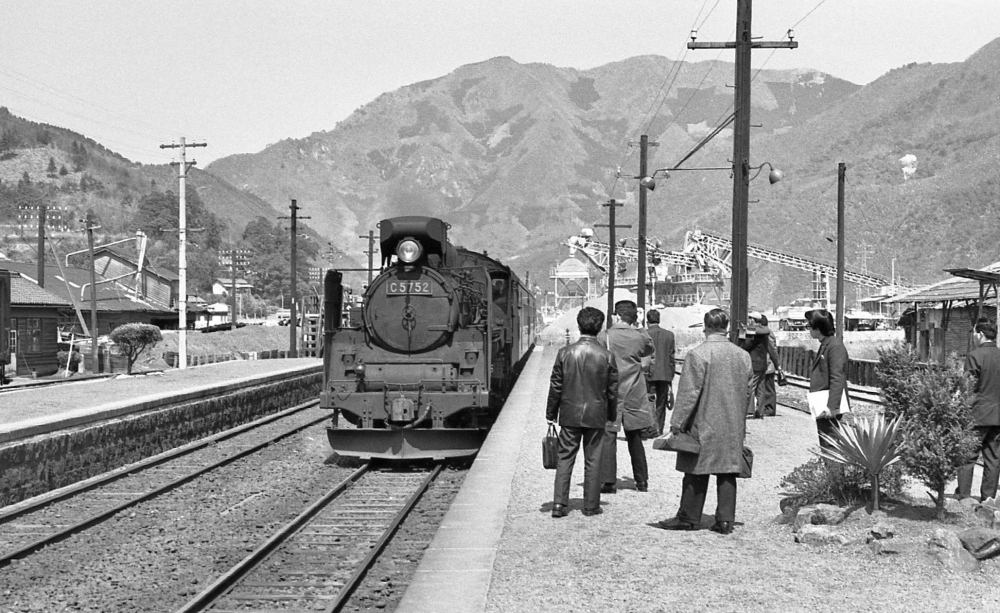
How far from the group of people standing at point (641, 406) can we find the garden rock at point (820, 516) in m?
0.55

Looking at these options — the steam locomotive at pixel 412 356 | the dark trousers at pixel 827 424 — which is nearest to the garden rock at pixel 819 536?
the dark trousers at pixel 827 424

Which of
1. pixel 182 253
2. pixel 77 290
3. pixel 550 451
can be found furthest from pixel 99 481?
pixel 77 290

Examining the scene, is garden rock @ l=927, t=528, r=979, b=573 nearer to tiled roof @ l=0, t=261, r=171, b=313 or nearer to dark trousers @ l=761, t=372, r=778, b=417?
dark trousers @ l=761, t=372, r=778, b=417

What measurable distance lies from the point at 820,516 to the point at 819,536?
0.38 metres

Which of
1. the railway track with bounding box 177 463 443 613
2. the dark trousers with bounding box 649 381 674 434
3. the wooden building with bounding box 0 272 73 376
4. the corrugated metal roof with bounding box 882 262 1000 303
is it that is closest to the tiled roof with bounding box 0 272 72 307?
the wooden building with bounding box 0 272 73 376

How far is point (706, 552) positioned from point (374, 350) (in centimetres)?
895

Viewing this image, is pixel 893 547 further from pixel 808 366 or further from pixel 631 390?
pixel 808 366

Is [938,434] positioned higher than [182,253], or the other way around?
[182,253]

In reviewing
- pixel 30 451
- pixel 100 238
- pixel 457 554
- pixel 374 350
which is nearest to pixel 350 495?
pixel 374 350

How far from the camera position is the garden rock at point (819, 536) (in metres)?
8.15

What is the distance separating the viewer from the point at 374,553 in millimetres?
9492

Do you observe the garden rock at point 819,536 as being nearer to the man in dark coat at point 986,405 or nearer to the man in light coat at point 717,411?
the man in light coat at point 717,411

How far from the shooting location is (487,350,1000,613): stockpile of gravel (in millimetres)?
6688

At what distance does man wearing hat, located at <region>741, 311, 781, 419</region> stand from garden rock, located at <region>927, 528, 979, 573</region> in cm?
1027
